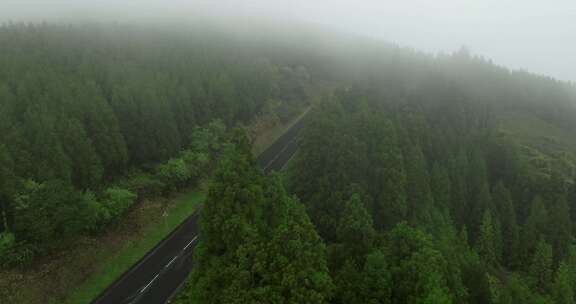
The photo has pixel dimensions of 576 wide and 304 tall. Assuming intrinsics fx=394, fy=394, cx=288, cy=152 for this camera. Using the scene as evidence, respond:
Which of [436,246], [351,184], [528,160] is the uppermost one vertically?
[351,184]

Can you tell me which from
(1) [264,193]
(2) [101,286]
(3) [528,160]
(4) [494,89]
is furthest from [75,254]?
(4) [494,89]

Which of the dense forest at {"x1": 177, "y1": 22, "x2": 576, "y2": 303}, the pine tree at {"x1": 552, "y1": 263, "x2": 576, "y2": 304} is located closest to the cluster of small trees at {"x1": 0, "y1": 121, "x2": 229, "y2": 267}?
the dense forest at {"x1": 177, "y1": 22, "x2": 576, "y2": 303}

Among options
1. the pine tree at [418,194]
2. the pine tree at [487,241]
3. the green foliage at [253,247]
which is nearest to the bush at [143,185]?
the green foliage at [253,247]

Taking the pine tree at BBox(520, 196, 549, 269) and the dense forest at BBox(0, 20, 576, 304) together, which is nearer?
the dense forest at BBox(0, 20, 576, 304)

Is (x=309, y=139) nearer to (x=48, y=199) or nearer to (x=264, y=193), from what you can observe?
(x=264, y=193)

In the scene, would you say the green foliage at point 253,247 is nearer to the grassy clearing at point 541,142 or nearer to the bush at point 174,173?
the bush at point 174,173

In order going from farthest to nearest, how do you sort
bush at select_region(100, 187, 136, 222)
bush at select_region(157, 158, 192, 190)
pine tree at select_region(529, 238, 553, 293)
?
bush at select_region(157, 158, 192, 190), pine tree at select_region(529, 238, 553, 293), bush at select_region(100, 187, 136, 222)

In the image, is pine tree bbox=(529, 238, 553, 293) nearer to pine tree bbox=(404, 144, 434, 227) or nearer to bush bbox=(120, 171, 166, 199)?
pine tree bbox=(404, 144, 434, 227)
